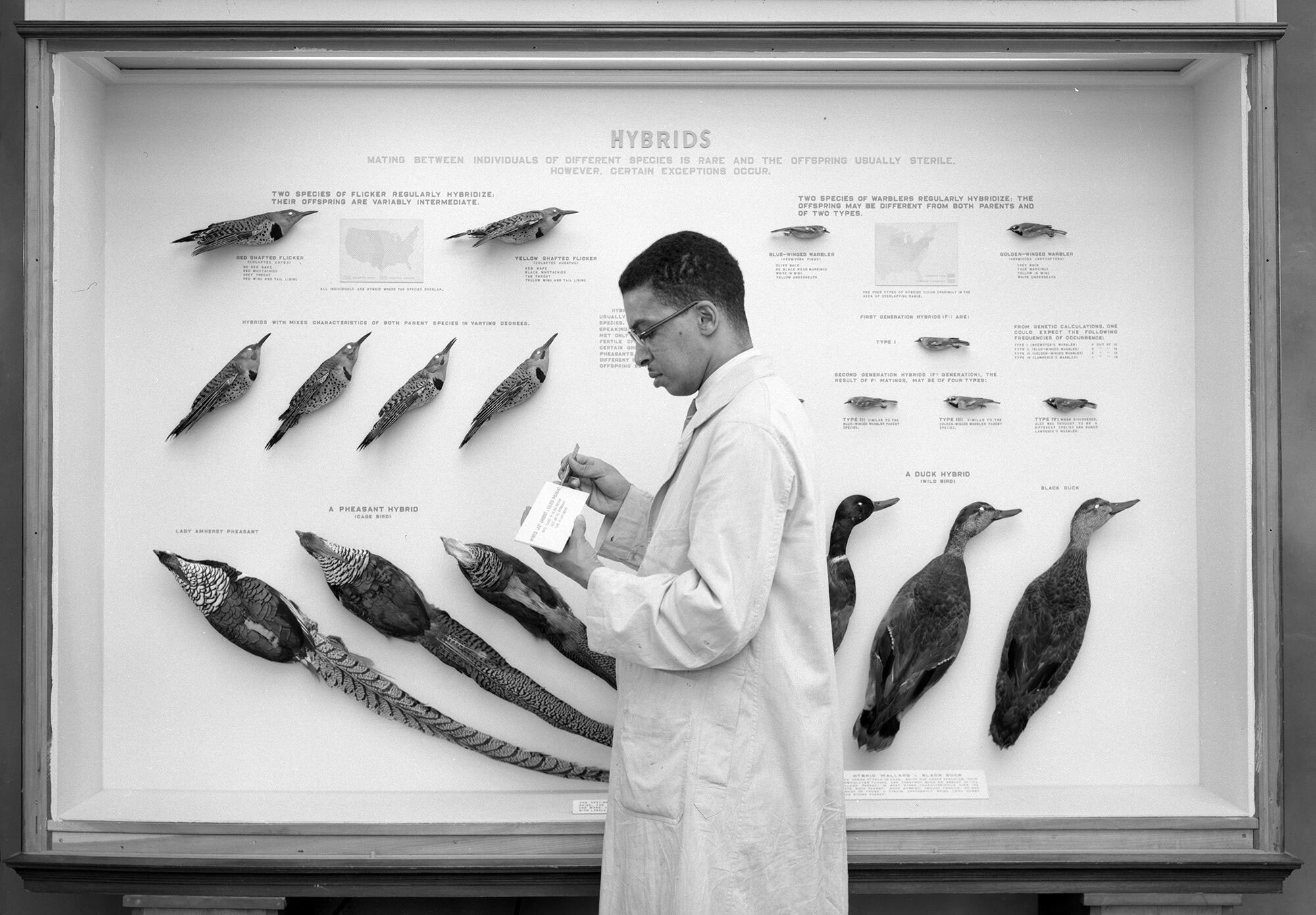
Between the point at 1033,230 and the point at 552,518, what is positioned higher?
the point at 1033,230

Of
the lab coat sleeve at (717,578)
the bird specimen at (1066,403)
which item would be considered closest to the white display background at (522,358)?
the bird specimen at (1066,403)

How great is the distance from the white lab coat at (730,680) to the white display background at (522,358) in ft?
1.85

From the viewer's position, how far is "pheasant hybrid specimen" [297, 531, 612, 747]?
1.85 metres

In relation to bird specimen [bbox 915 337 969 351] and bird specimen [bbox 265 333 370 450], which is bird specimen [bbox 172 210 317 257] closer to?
bird specimen [bbox 265 333 370 450]

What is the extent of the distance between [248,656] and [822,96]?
1729 millimetres

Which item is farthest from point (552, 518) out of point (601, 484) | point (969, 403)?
point (969, 403)

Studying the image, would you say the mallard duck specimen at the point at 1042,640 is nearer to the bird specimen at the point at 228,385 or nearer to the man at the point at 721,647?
the man at the point at 721,647

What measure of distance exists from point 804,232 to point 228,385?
127 cm

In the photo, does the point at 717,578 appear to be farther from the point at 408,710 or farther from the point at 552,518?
the point at 408,710

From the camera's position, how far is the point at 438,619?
187 cm

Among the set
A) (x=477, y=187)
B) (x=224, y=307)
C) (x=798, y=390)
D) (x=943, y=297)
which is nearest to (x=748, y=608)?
(x=798, y=390)

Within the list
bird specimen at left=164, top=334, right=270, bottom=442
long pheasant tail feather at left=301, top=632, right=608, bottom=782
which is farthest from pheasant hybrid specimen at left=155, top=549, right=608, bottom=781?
bird specimen at left=164, top=334, right=270, bottom=442

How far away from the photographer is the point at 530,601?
1.85m

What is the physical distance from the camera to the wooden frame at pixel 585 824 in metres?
1.69
